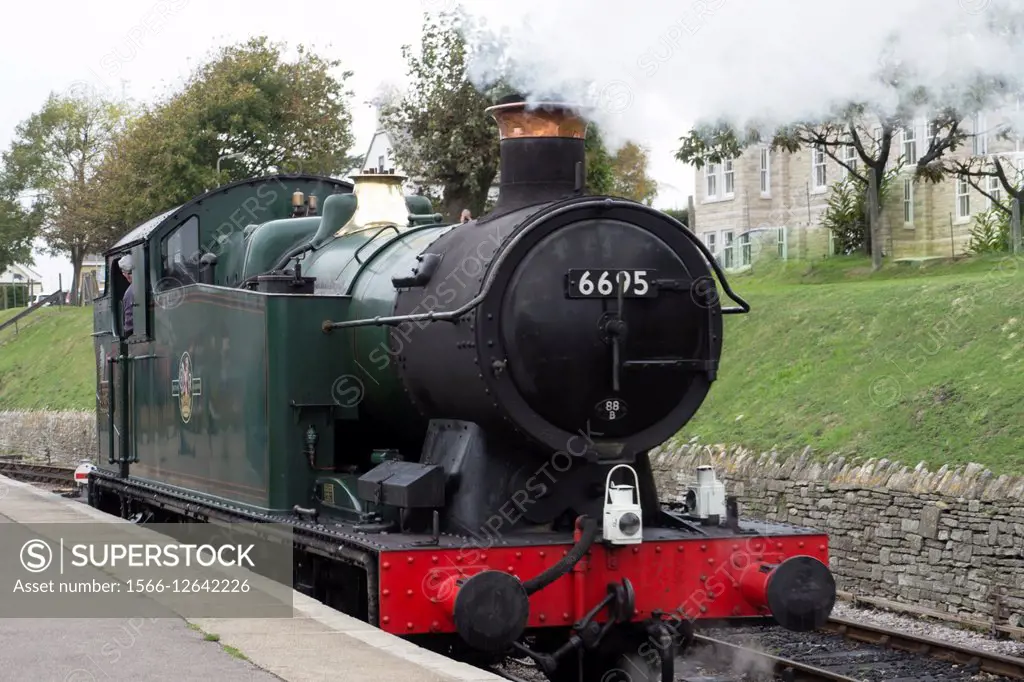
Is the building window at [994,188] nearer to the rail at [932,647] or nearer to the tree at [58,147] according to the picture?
the rail at [932,647]

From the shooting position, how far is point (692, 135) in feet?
56.2

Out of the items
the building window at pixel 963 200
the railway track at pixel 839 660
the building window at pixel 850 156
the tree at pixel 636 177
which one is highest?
the tree at pixel 636 177

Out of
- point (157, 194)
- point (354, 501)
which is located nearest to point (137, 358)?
point (354, 501)

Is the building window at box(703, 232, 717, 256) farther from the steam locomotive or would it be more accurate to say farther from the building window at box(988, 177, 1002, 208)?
the steam locomotive

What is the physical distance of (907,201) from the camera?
84.3ft

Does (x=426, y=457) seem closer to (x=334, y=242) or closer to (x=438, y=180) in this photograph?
(x=334, y=242)

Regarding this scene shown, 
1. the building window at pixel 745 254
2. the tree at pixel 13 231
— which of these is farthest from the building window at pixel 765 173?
the tree at pixel 13 231

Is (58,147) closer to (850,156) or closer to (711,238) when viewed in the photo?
(711,238)

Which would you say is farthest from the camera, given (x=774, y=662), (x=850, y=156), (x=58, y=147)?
(x=58, y=147)

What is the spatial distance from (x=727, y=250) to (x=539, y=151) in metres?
22.0

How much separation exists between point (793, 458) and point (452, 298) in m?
6.34

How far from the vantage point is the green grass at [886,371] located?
37.8 feet

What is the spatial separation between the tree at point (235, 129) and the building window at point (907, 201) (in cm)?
1465

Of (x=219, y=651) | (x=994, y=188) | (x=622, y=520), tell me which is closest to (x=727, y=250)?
(x=994, y=188)
